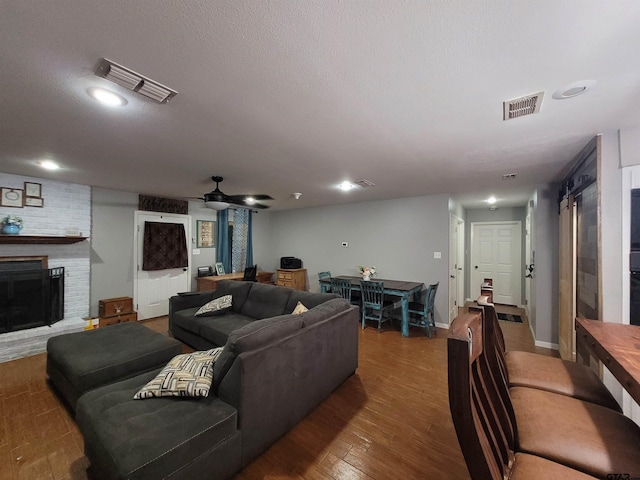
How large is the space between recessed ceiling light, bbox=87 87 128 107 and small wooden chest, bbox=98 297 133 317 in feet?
13.1

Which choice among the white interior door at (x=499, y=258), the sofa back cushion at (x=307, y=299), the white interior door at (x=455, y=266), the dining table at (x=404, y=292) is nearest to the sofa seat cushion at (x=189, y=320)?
the sofa back cushion at (x=307, y=299)

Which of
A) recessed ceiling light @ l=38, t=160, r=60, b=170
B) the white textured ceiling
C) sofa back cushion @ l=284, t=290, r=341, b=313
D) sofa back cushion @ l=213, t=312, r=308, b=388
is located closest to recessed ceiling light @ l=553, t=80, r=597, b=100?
the white textured ceiling

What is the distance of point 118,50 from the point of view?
1.26 m

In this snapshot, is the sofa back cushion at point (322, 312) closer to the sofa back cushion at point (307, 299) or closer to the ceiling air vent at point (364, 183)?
the sofa back cushion at point (307, 299)

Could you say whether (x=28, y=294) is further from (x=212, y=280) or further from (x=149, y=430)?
(x=149, y=430)

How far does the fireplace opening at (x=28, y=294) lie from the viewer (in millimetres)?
3494

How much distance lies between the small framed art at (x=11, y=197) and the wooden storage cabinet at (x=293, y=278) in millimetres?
4586

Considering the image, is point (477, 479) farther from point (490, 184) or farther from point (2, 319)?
point (2, 319)

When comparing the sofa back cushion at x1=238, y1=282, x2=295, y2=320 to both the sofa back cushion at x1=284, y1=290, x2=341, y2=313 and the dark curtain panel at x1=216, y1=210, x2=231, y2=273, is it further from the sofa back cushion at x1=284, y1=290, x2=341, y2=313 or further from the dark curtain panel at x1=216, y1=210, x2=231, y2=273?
the dark curtain panel at x1=216, y1=210, x2=231, y2=273

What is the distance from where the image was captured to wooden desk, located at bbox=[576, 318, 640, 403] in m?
0.97

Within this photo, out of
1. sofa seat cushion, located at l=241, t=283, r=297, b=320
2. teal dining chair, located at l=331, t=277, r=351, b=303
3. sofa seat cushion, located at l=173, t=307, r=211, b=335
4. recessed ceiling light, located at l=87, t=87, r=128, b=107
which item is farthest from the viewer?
teal dining chair, located at l=331, t=277, r=351, b=303

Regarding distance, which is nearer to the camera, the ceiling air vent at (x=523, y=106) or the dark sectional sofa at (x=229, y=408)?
the dark sectional sofa at (x=229, y=408)

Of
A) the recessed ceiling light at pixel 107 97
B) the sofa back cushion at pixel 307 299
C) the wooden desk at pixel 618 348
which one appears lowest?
the sofa back cushion at pixel 307 299

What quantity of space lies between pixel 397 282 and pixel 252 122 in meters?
4.01
